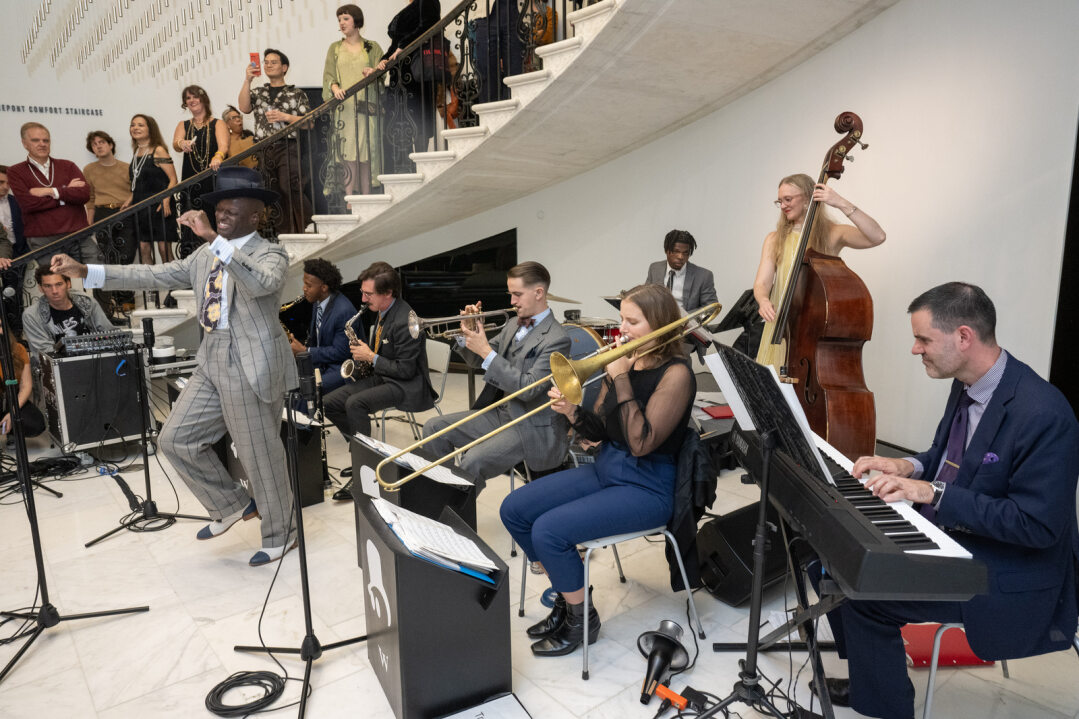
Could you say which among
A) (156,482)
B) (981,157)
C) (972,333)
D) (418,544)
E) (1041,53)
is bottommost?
(156,482)

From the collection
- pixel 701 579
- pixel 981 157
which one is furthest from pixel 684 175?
pixel 701 579

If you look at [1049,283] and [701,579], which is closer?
[701,579]

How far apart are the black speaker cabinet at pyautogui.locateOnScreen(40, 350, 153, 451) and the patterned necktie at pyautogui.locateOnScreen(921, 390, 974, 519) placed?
4.57m

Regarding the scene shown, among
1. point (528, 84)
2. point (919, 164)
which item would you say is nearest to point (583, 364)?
point (919, 164)

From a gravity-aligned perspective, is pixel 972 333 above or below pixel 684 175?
below

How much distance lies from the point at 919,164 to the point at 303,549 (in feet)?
13.1

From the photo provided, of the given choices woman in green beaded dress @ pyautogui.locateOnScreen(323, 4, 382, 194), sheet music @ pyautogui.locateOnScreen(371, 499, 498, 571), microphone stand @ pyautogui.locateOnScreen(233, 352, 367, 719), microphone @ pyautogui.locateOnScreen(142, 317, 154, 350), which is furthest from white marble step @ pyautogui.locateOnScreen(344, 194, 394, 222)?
sheet music @ pyautogui.locateOnScreen(371, 499, 498, 571)

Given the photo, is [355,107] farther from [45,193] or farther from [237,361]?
[237,361]

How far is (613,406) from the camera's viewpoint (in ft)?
7.95

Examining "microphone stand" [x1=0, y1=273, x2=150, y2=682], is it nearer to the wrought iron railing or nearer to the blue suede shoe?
the blue suede shoe

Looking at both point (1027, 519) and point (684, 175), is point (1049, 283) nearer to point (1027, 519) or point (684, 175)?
point (1027, 519)

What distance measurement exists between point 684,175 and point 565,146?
41.9 inches

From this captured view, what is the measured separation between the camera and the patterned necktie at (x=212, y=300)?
2.87m

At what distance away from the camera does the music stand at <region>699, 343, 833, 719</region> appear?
1.58 meters
